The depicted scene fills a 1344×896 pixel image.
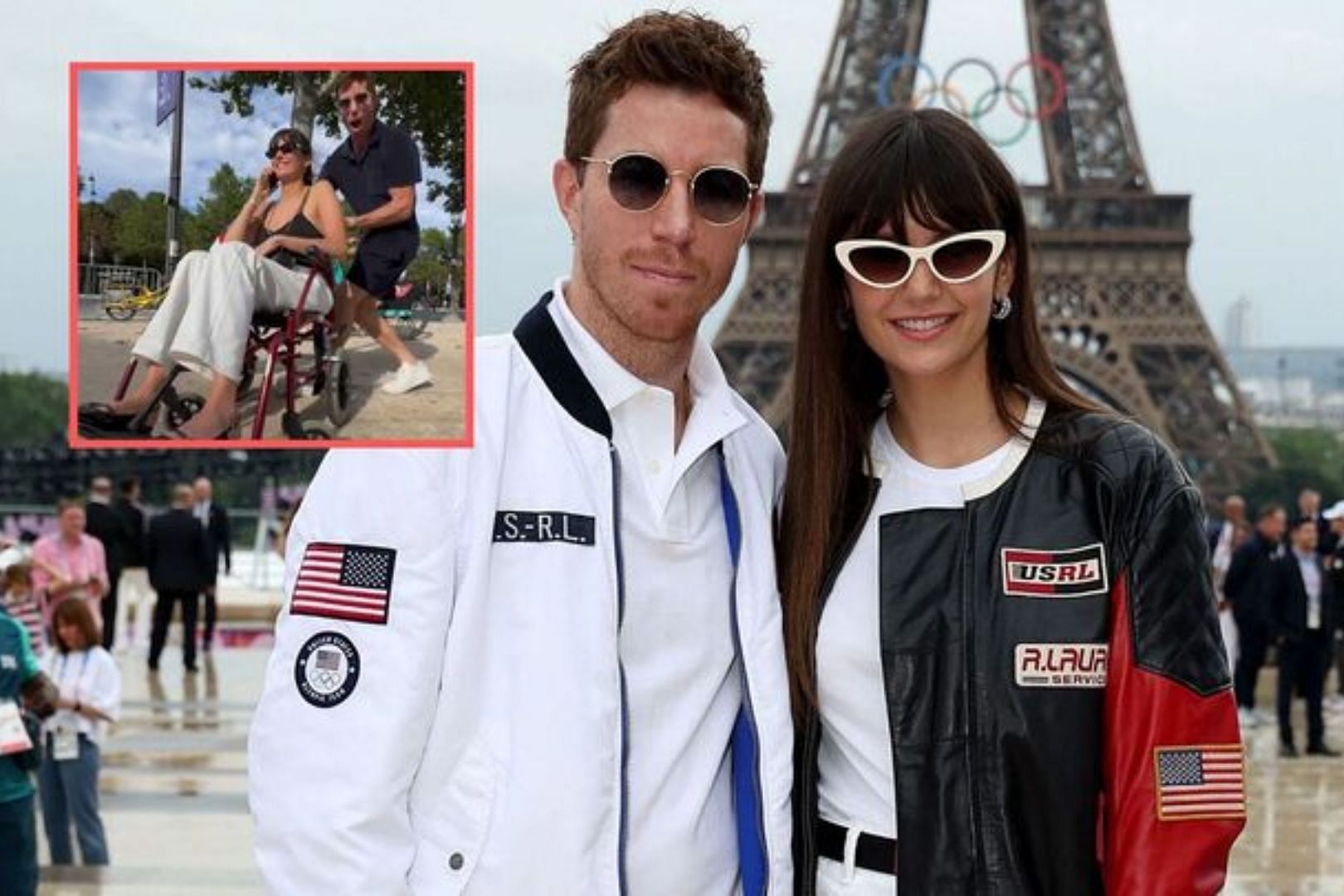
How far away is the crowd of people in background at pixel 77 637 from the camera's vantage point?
25.4 ft

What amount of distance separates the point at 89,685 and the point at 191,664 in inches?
383

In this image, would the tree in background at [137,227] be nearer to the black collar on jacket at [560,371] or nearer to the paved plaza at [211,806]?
the black collar on jacket at [560,371]

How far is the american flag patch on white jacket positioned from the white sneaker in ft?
1.39

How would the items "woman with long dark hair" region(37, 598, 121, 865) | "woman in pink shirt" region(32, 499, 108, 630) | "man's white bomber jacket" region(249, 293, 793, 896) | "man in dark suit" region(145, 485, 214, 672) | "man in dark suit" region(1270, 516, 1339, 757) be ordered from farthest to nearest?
"man in dark suit" region(145, 485, 214, 672), "woman in pink shirt" region(32, 499, 108, 630), "man in dark suit" region(1270, 516, 1339, 757), "woman with long dark hair" region(37, 598, 121, 865), "man's white bomber jacket" region(249, 293, 793, 896)

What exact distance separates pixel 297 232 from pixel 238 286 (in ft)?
0.34

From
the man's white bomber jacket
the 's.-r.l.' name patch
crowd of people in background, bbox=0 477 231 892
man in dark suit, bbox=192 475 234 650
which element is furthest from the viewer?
man in dark suit, bbox=192 475 234 650

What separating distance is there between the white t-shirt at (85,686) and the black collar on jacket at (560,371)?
271 inches

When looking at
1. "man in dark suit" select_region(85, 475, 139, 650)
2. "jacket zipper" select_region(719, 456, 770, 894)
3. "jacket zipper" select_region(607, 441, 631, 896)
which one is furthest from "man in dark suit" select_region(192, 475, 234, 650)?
"jacket zipper" select_region(607, 441, 631, 896)

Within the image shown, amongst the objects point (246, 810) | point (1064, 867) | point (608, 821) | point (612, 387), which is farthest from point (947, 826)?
point (246, 810)

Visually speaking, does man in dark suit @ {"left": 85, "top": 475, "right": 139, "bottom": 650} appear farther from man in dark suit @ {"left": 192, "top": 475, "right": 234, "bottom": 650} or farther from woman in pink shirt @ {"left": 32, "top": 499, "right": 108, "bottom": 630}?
woman in pink shirt @ {"left": 32, "top": 499, "right": 108, "bottom": 630}

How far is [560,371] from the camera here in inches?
131

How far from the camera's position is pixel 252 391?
2.59 m

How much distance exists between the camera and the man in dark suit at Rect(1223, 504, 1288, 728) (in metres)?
15.2

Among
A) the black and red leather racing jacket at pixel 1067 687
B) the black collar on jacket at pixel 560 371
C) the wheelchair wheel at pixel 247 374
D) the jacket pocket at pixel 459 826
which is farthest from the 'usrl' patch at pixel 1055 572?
the wheelchair wheel at pixel 247 374
